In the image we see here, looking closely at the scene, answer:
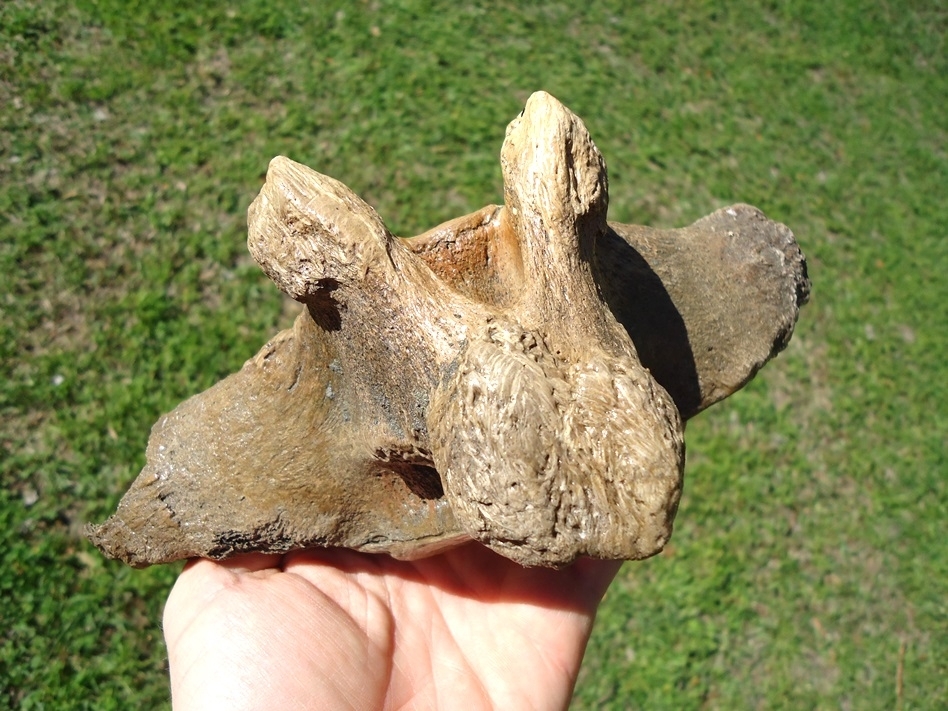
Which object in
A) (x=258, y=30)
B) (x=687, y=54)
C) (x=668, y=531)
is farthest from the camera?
(x=687, y=54)

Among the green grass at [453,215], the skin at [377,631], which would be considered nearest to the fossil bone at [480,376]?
the skin at [377,631]

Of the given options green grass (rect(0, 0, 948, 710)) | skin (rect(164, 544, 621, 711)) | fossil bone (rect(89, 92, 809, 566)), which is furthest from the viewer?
green grass (rect(0, 0, 948, 710))

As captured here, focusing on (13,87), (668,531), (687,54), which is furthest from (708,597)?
(13,87)

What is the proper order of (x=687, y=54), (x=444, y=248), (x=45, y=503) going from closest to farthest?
(x=444, y=248)
(x=45, y=503)
(x=687, y=54)

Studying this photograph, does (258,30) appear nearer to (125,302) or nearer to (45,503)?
(125,302)

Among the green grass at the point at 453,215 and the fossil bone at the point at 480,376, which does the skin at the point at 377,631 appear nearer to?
the fossil bone at the point at 480,376

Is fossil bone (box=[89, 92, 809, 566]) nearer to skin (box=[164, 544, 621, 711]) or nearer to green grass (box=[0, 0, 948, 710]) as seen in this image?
skin (box=[164, 544, 621, 711])

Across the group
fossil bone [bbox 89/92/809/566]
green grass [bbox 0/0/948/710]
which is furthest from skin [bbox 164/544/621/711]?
green grass [bbox 0/0/948/710]
